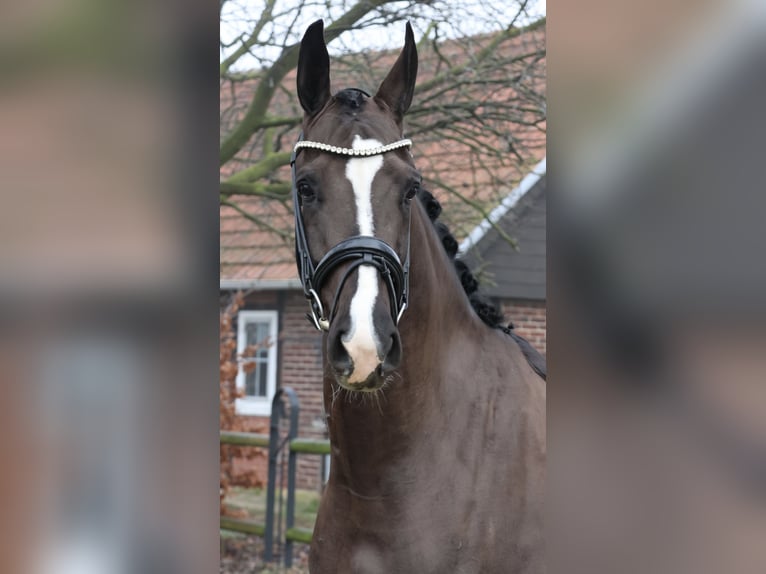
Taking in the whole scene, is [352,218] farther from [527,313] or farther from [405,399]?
[527,313]

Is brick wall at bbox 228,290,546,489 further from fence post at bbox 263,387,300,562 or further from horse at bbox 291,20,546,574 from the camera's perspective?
horse at bbox 291,20,546,574

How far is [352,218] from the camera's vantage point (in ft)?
8.21

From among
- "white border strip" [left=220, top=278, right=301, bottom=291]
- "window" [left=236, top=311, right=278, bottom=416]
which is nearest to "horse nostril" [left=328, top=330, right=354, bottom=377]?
"white border strip" [left=220, top=278, right=301, bottom=291]

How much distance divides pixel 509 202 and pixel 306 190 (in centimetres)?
571

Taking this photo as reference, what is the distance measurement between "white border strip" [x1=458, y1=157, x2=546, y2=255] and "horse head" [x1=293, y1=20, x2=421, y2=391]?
4473 millimetres

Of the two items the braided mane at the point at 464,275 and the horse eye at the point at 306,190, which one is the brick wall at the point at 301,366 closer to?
the braided mane at the point at 464,275

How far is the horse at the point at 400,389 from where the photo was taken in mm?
2521

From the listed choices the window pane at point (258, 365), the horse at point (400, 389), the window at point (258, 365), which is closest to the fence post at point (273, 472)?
the window at point (258, 365)

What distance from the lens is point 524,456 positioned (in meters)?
2.91
